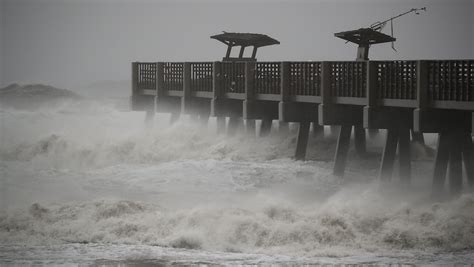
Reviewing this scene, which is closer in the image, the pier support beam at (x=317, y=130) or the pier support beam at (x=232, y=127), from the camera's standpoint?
the pier support beam at (x=317, y=130)

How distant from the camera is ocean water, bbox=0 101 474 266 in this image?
1809 centimetres

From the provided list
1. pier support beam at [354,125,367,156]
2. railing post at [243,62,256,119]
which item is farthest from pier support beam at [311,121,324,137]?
railing post at [243,62,256,119]

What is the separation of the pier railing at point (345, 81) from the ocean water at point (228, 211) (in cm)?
232

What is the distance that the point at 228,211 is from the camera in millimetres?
21234

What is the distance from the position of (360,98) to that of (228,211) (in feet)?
12.7

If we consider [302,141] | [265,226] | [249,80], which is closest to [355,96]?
[265,226]

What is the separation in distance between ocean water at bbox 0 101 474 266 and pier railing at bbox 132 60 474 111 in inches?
91.4

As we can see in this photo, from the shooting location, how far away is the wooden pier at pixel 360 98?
19781 mm

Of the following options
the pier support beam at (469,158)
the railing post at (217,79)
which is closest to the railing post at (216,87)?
the railing post at (217,79)

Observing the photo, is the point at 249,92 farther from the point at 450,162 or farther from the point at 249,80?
the point at 450,162

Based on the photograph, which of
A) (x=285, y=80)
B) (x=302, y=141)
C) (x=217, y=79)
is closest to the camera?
(x=285, y=80)

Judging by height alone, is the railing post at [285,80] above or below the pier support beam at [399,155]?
above

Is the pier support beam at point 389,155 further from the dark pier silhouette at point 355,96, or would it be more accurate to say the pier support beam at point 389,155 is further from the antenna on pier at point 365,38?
the antenna on pier at point 365,38

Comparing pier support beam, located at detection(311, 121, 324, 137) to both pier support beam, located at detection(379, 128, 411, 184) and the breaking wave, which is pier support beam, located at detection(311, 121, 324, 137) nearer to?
pier support beam, located at detection(379, 128, 411, 184)
